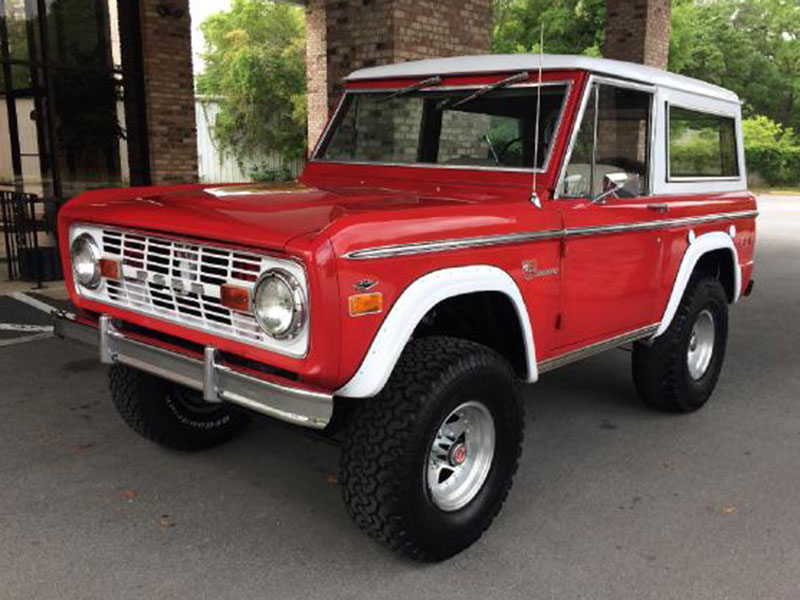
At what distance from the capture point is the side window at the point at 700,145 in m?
4.38

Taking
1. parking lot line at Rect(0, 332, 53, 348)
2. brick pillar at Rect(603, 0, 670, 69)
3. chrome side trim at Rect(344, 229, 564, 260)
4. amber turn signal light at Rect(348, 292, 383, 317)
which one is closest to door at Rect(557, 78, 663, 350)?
chrome side trim at Rect(344, 229, 564, 260)

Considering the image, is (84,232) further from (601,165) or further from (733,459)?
(733,459)

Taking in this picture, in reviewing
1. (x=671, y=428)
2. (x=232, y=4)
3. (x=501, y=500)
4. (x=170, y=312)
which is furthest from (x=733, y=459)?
(x=232, y=4)

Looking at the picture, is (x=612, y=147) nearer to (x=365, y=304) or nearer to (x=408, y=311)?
(x=408, y=311)

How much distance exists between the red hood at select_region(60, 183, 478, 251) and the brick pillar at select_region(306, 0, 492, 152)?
3678 millimetres

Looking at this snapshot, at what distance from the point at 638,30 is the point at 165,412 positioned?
10.6 meters

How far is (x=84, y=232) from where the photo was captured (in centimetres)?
341

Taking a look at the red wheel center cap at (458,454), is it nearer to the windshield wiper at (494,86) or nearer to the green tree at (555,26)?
the windshield wiper at (494,86)

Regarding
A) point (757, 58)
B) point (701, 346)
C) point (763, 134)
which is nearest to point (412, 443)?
point (701, 346)

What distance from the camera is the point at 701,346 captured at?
4941 millimetres

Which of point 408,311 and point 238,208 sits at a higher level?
point 238,208

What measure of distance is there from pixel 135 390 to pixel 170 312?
92 centimetres

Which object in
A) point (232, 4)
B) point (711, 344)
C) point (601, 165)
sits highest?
point (232, 4)

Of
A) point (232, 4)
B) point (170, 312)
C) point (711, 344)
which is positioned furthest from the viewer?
point (232, 4)
